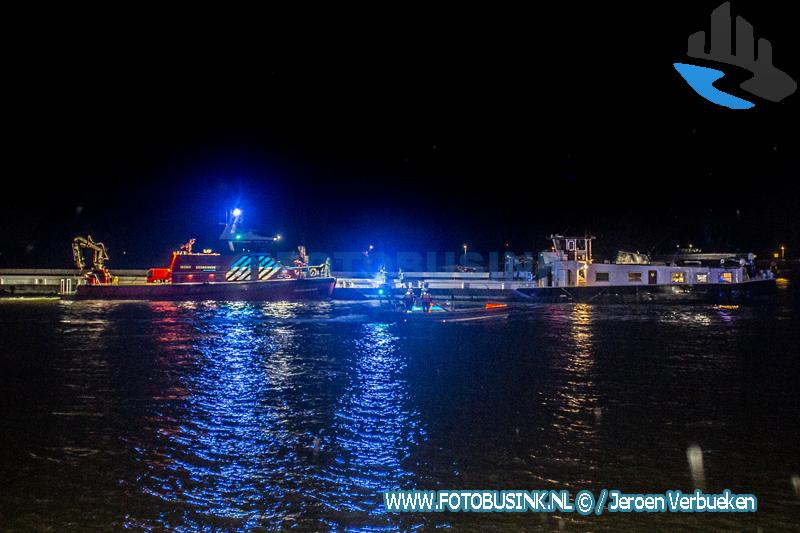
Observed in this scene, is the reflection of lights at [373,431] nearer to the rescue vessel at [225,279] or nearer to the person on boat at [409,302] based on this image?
the person on boat at [409,302]

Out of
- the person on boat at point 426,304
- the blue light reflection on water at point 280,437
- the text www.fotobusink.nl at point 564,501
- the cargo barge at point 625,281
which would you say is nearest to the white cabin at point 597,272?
the cargo barge at point 625,281

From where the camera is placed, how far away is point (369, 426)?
9625 millimetres

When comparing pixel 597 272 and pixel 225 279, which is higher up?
pixel 597 272

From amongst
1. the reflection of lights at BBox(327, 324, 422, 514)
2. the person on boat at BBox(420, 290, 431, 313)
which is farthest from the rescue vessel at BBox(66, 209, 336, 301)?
the reflection of lights at BBox(327, 324, 422, 514)

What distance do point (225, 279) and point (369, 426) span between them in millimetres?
29912

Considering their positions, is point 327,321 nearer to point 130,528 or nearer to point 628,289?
point 130,528

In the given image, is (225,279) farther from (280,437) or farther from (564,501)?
(564,501)

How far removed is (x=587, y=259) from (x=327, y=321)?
22.3 m

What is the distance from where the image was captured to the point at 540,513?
6.44 metres

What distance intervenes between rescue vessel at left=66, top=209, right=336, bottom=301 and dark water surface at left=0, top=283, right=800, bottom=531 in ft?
53.2

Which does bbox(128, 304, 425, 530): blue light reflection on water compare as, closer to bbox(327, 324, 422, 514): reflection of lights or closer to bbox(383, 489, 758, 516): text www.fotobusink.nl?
bbox(327, 324, 422, 514): reflection of lights

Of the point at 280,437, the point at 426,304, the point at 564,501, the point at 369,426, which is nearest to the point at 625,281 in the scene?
the point at 426,304

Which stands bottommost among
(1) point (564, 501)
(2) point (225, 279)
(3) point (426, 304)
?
→ (1) point (564, 501)

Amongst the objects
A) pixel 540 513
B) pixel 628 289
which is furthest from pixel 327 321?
pixel 628 289
